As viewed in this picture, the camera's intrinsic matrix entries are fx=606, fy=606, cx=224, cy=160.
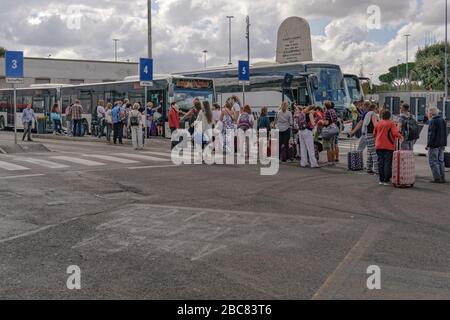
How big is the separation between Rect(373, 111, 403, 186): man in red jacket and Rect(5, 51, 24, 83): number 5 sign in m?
13.4

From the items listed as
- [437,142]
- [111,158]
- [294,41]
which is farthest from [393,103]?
[294,41]

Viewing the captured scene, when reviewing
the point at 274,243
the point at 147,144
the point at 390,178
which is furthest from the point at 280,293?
the point at 147,144

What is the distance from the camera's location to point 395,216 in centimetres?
983

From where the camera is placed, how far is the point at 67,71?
74875 mm

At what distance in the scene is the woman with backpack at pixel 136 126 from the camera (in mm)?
22594

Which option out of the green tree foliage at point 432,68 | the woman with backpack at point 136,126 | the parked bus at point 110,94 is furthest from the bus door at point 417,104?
the green tree foliage at point 432,68

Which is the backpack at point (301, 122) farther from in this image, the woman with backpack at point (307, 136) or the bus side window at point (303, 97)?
the bus side window at point (303, 97)

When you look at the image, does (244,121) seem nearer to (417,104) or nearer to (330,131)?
(330,131)

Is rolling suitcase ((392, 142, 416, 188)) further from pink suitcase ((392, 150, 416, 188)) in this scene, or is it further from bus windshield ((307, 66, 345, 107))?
bus windshield ((307, 66, 345, 107))

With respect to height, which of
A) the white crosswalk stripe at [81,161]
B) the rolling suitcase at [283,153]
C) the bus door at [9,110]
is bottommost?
the white crosswalk stripe at [81,161]

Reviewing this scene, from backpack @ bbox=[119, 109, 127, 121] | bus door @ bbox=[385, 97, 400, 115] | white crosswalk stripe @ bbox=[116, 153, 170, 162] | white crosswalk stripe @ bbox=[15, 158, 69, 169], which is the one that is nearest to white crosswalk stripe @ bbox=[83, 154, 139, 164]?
white crosswalk stripe @ bbox=[116, 153, 170, 162]

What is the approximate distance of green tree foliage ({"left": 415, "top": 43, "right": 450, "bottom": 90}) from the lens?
74062mm

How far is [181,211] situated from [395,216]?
3500 mm

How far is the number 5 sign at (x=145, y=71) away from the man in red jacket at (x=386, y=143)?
40.8 ft
